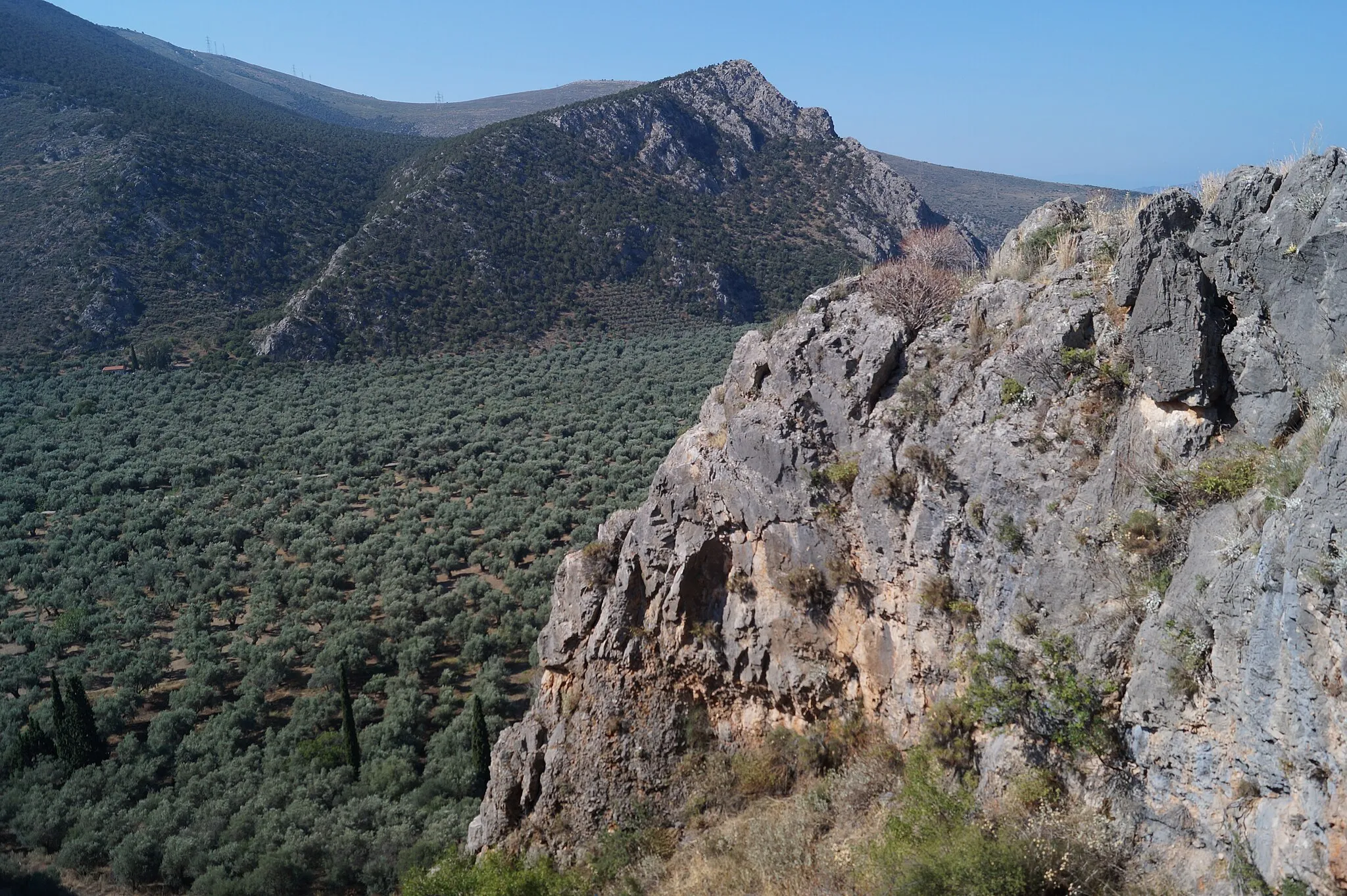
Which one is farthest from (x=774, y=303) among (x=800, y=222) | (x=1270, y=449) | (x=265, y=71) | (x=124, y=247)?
(x=265, y=71)

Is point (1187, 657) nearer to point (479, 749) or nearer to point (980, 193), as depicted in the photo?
point (479, 749)

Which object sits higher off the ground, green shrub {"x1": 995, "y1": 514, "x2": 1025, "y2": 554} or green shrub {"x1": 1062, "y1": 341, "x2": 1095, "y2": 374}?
green shrub {"x1": 1062, "y1": 341, "x2": 1095, "y2": 374}

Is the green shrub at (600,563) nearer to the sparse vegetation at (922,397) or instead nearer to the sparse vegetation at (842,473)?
the sparse vegetation at (842,473)

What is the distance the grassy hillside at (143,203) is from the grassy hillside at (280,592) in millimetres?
8536

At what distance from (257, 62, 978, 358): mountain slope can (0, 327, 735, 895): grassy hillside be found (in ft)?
39.7

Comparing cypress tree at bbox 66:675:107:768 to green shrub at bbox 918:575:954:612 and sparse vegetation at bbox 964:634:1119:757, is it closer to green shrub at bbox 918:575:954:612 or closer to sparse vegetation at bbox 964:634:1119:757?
green shrub at bbox 918:575:954:612

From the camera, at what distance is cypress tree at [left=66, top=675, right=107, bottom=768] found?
17.0m

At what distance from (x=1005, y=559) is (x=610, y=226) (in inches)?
2601

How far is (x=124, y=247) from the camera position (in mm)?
56188

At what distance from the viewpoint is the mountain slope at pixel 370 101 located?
5261 inches

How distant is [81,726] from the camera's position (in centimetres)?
1717

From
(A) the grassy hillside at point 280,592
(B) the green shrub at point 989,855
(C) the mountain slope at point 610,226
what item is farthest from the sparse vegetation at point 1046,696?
(C) the mountain slope at point 610,226

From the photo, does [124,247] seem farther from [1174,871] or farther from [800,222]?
[1174,871]

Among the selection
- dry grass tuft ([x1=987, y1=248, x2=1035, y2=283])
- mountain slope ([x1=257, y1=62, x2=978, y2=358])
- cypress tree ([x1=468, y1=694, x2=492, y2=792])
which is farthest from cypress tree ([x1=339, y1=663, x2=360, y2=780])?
mountain slope ([x1=257, y1=62, x2=978, y2=358])
